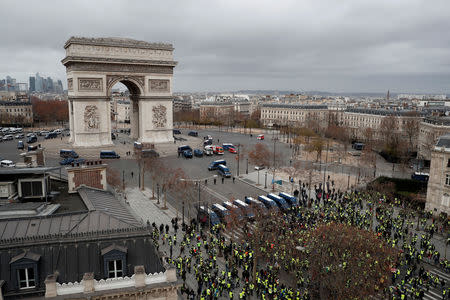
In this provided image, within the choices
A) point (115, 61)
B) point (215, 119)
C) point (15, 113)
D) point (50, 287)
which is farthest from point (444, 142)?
point (15, 113)

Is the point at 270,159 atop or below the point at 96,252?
below

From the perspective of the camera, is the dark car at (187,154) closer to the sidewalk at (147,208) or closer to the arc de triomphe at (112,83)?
the arc de triomphe at (112,83)

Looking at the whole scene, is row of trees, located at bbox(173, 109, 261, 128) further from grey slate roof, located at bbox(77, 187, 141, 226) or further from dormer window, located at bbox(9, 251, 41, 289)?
dormer window, located at bbox(9, 251, 41, 289)

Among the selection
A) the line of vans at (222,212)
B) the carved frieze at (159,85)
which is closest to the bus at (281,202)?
the line of vans at (222,212)

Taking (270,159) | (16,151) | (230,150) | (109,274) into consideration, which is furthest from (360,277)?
(16,151)

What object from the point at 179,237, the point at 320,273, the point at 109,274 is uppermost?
the point at 109,274

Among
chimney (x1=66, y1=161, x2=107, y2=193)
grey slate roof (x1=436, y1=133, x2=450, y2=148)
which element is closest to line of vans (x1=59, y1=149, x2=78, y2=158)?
chimney (x1=66, y1=161, x2=107, y2=193)

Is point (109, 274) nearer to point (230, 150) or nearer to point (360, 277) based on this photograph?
point (360, 277)
